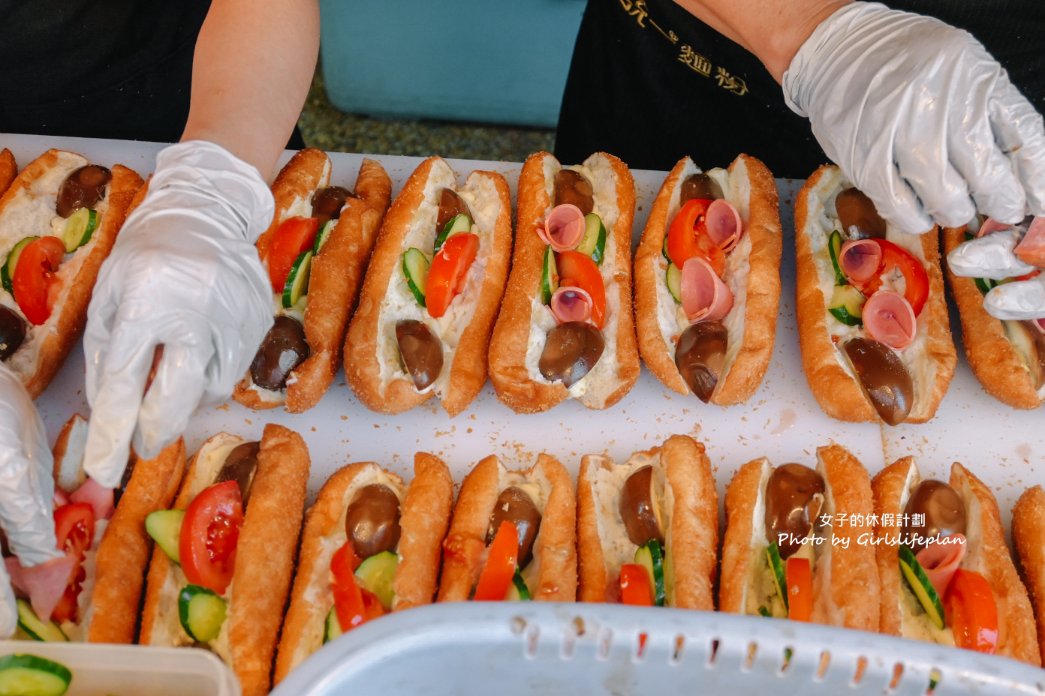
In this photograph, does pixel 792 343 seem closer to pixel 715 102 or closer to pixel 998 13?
pixel 715 102

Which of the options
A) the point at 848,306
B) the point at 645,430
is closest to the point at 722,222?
the point at 848,306

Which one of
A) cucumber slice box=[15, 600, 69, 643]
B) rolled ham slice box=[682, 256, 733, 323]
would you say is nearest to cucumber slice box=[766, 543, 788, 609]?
rolled ham slice box=[682, 256, 733, 323]

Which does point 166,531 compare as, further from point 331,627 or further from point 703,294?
point 703,294

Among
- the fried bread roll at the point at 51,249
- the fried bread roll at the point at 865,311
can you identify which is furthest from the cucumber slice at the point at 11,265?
the fried bread roll at the point at 865,311

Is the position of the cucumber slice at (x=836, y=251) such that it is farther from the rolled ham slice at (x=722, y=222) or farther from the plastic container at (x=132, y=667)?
the plastic container at (x=132, y=667)

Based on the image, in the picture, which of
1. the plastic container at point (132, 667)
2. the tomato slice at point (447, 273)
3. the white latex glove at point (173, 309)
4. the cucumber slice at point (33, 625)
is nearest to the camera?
the plastic container at point (132, 667)

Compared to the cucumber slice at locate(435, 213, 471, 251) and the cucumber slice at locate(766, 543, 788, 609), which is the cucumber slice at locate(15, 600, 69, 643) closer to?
the cucumber slice at locate(435, 213, 471, 251)
